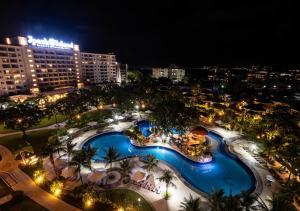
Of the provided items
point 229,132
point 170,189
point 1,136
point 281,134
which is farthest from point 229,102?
point 1,136

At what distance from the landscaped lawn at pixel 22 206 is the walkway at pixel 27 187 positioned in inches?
19.9

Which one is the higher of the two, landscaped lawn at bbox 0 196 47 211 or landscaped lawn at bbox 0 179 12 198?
landscaped lawn at bbox 0 179 12 198

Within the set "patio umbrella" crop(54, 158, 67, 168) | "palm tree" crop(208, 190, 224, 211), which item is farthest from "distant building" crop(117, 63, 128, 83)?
"palm tree" crop(208, 190, 224, 211)

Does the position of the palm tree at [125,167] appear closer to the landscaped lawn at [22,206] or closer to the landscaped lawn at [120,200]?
the landscaped lawn at [120,200]

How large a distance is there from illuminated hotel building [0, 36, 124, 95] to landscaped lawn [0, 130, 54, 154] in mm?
37012

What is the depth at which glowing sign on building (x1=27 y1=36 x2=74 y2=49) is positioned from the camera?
232ft

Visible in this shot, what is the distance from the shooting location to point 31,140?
37.9 metres

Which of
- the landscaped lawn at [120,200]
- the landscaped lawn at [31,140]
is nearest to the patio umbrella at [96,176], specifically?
the landscaped lawn at [120,200]

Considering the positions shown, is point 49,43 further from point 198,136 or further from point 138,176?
point 138,176

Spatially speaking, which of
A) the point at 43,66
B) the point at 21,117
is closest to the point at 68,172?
the point at 21,117

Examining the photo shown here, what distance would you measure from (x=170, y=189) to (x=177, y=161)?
928 cm

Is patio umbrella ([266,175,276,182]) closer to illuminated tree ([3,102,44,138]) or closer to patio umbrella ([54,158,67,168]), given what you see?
patio umbrella ([54,158,67,168])

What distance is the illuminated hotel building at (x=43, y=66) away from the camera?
6538 cm

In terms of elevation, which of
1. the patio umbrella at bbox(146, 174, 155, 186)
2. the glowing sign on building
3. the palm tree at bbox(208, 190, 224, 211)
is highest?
the glowing sign on building
